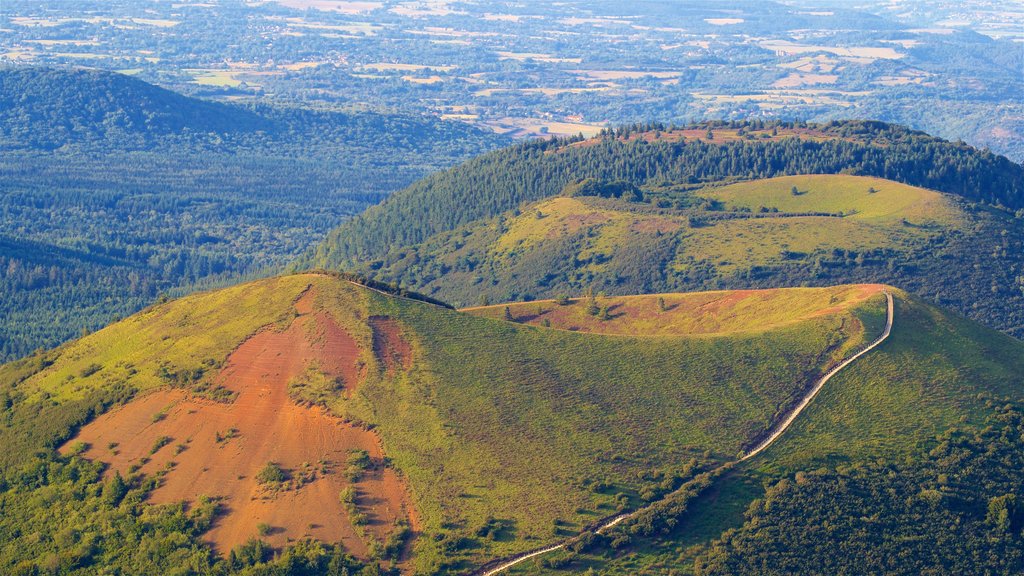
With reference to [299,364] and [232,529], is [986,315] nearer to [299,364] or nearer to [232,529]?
[299,364]

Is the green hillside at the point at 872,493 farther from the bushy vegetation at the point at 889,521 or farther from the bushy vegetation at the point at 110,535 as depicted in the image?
the bushy vegetation at the point at 110,535

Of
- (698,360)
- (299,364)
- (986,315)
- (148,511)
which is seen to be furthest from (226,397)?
(986,315)

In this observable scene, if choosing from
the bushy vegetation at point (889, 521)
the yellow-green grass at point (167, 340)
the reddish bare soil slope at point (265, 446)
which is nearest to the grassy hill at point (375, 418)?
the reddish bare soil slope at point (265, 446)

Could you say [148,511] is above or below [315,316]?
below

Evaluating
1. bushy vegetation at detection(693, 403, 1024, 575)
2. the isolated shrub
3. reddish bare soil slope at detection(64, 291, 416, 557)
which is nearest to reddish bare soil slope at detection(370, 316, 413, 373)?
reddish bare soil slope at detection(64, 291, 416, 557)

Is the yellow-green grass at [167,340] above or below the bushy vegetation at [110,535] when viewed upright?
above
